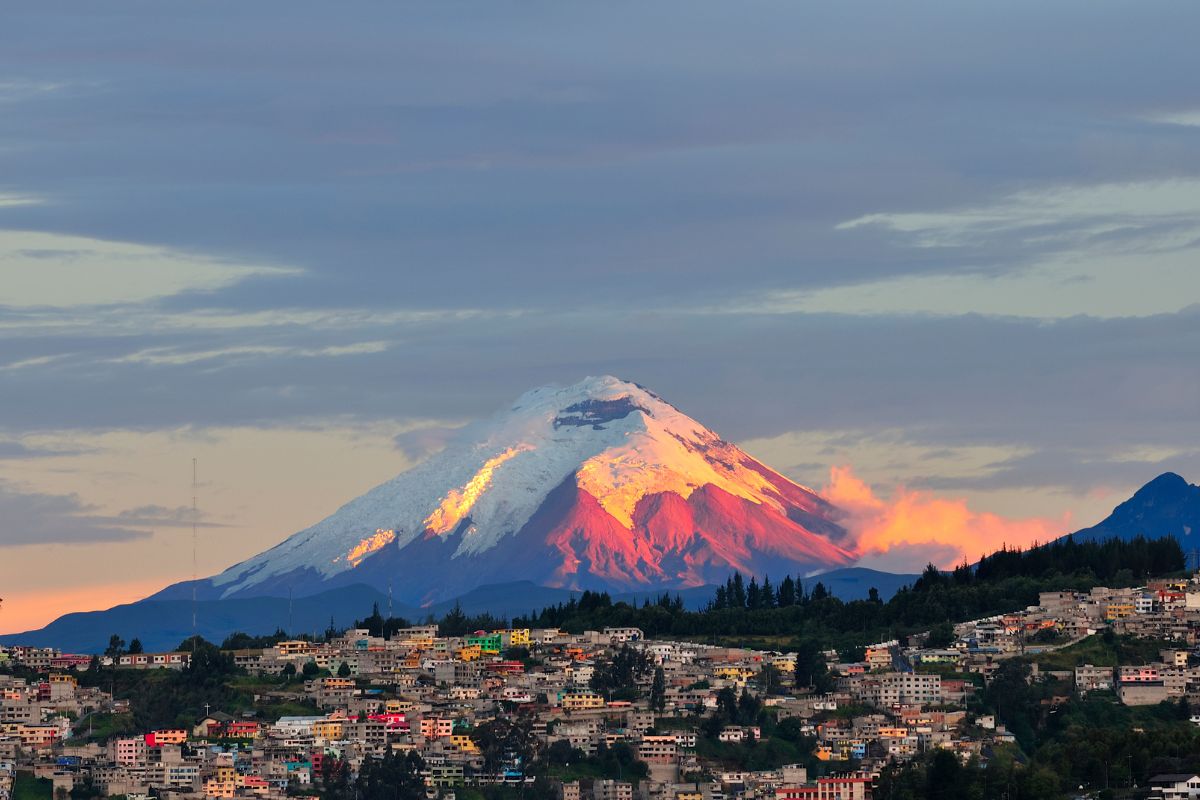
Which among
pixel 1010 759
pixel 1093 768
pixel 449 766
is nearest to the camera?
pixel 1093 768

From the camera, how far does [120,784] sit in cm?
18850

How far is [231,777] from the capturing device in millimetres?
187875

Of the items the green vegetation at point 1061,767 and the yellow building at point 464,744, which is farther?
the yellow building at point 464,744

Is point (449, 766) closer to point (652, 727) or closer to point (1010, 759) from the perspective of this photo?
point (652, 727)

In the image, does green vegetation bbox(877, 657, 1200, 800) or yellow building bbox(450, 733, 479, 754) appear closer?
green vegetation bbox(877, 657, 1200, 800)

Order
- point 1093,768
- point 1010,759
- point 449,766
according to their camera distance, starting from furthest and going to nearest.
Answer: point 449,766 → point 1010,759 → point 1093,768

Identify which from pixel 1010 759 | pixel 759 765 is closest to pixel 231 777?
pixel 759 765

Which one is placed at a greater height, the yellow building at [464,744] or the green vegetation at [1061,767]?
the yellow building at [464,744]

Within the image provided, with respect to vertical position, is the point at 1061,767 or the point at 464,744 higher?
the point at 464,744

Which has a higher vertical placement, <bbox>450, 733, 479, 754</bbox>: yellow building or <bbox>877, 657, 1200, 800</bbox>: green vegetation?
<bbox>450, 733, 479, 754</bbox>: yellow building

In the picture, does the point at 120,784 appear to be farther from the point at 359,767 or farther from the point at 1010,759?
the point at 1010,759

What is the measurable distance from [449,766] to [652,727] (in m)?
15.2

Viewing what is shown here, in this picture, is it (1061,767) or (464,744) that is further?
(464,744)

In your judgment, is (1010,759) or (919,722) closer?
(1010,759)
